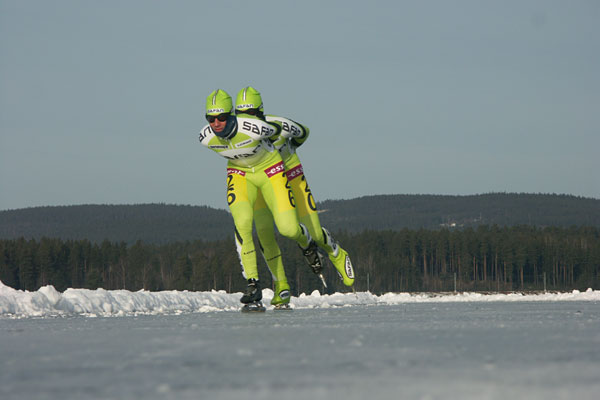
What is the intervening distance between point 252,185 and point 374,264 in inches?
3649

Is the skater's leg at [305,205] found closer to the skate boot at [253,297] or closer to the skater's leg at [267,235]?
the skater's leg at [267,235]

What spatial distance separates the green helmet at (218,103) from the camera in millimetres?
11945

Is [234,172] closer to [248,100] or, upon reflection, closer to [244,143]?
[244,143]

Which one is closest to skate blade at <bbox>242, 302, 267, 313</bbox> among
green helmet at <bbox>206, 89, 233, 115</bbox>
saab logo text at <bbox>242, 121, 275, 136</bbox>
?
saab logo text at <bbox>242, 121, 275, 136</bbox>

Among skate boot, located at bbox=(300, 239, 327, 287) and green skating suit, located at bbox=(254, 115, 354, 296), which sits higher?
green skating suit, located at bbox=(254, 115, 354, 296)

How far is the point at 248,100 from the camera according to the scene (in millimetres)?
12867

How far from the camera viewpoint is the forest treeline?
96.9 metres

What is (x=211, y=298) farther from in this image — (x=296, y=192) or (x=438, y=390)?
(x=438, y=390)

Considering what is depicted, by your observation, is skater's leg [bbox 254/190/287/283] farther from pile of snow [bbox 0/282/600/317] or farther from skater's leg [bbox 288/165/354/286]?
pile of snow [bbox 0/282/600/317]

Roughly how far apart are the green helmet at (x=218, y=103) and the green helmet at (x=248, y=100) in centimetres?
65

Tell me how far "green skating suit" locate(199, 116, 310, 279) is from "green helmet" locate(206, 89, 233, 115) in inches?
16.2

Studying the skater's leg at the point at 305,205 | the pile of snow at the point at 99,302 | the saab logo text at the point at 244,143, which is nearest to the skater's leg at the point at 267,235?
the skater's leg at the point at 305,205

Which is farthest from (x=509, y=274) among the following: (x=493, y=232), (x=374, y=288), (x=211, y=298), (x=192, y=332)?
(x=192, y=332)

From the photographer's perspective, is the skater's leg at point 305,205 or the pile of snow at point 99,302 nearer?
the pile of snow at point 99,302
